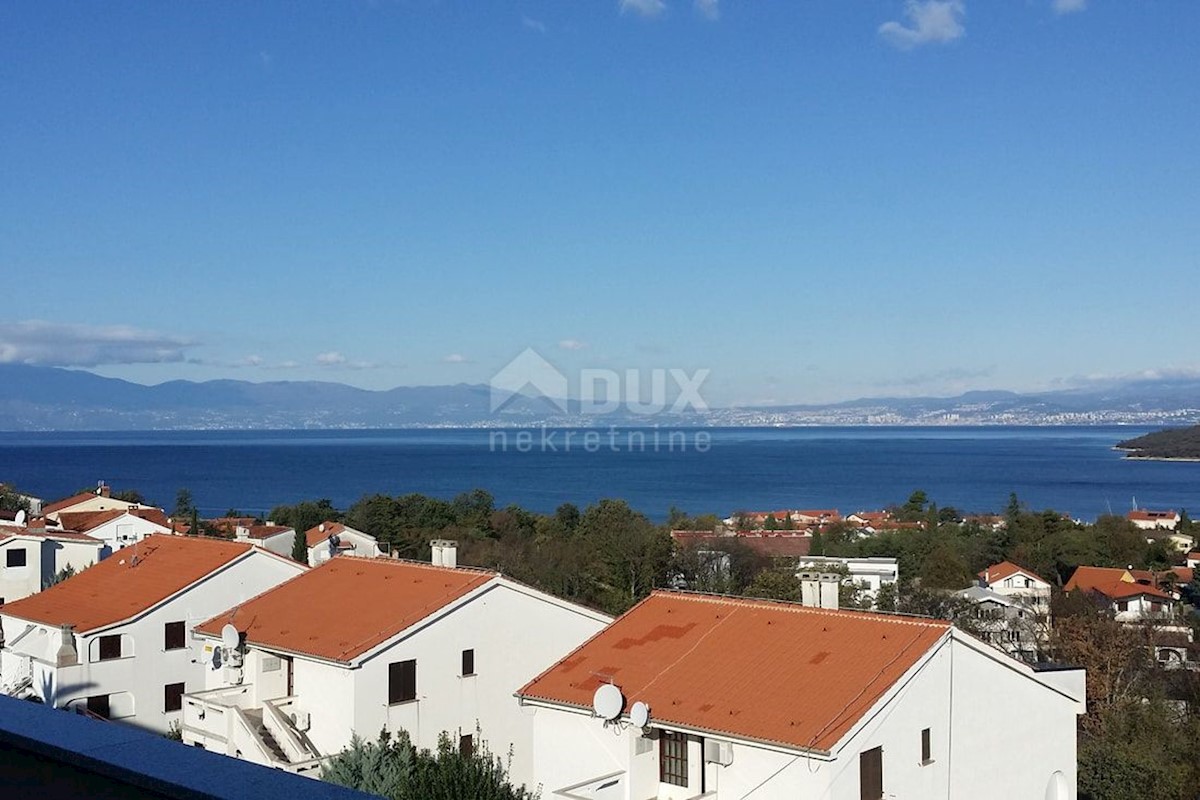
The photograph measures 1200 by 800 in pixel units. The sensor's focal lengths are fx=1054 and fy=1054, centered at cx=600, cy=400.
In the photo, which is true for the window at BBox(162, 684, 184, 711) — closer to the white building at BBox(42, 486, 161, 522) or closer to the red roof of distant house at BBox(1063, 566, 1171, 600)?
the white building at BBox(42, 486, 161, 522)

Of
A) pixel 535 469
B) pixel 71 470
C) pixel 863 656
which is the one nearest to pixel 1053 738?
pixel 863 656

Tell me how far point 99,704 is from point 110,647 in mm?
1138

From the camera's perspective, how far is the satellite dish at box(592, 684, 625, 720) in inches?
543

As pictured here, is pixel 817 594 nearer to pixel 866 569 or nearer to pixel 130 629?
pixel 130 629

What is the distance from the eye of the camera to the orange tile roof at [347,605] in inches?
697

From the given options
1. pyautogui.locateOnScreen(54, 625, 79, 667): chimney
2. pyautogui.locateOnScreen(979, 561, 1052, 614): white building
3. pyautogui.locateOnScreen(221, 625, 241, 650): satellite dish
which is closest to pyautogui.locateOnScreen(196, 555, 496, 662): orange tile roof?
pyautogui.locateOnScreen(221, 625, 241, 650): satellite dish

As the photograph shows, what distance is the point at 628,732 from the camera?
46.0ft

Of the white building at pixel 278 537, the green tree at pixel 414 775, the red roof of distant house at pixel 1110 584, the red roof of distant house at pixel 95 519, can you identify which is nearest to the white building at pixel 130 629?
the green tree at pixel 414 775

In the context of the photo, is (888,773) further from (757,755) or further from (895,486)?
(895,486)

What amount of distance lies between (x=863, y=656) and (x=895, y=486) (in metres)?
139

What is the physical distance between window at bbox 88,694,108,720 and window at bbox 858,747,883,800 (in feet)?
52.3

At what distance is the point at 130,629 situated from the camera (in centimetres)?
2212

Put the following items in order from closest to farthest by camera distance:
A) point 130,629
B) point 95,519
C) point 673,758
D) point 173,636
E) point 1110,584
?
point 673,758 → point 130,629 → point 173,636 → point 95,519 → point 1110,584

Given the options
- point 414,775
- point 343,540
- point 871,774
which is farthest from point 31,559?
point 871,774
